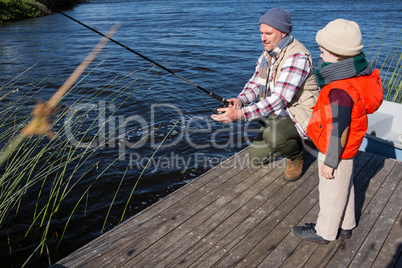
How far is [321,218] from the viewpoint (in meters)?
2.86

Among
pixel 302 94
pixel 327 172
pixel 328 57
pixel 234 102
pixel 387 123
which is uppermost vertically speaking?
pixel 328 57

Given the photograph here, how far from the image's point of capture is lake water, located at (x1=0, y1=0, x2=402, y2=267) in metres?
4.85

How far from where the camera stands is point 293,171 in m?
3.77

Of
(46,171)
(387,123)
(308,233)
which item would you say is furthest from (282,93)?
(46,171)

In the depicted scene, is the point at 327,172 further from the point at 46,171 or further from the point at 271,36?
the point at 46,171

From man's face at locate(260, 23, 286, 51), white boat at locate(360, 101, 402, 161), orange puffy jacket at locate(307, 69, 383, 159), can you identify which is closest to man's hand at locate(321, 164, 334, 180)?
orange puffy jacket at locate(307, 69, 383, 159)

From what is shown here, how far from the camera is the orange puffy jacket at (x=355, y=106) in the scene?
2.45 metres

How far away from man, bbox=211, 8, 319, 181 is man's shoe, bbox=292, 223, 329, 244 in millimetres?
814

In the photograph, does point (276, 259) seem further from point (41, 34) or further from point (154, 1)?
point (154, 1)

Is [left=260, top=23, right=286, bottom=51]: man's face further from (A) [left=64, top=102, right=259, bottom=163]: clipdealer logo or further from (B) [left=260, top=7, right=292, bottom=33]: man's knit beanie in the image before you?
(A) [left=64, top=102, right=259, bottom=163]: clipdealer logo

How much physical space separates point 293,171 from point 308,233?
93 cm

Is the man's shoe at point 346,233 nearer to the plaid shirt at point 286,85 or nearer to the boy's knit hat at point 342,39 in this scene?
the plaid shirt at point 286,85

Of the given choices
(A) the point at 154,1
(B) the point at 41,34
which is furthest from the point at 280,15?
(A) the point at 154,1

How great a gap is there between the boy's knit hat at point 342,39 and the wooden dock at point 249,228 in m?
1.48
